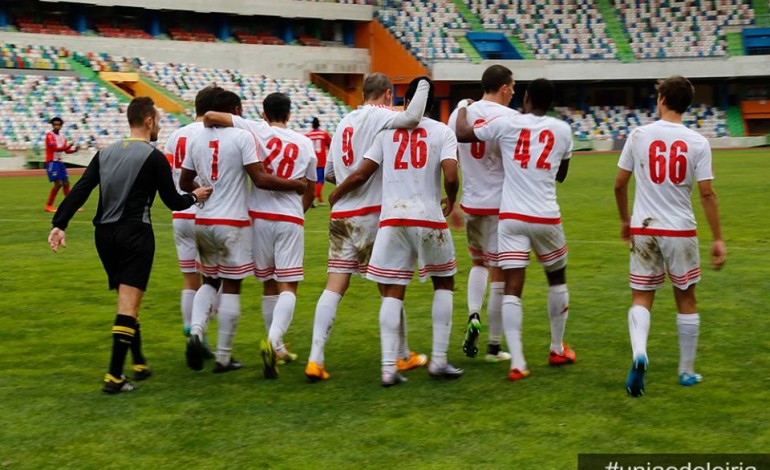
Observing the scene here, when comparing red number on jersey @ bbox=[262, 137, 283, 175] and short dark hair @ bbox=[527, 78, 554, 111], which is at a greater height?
short dark hair @ bbox=[527, 78, 554, 111]

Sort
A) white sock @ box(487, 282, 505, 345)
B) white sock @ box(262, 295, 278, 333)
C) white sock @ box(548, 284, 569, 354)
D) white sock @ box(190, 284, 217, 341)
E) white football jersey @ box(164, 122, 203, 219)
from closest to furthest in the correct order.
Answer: white sock @ box(548, 284, 569, 354)
white sock @ box(190, 284, 217, 341)
white sock @ box(487, 282, 505, 345)
white sock @ box(262, 295, 278, 333)
white football jersey @ box(164, 122, 203, 219)

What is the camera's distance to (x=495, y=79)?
301 inches

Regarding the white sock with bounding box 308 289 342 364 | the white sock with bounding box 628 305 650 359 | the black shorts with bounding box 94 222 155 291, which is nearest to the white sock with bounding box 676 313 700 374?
the white sock with bounding box 628 305 650 359

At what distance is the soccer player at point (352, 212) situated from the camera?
7375 mm

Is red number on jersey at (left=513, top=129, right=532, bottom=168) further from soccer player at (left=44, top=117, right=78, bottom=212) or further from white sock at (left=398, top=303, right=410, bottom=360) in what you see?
soccer player at (left=44, top=117, right=78, bottom=212)

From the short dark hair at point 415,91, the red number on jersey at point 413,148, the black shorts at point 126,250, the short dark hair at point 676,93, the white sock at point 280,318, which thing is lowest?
Result: the white sock at point 280,318

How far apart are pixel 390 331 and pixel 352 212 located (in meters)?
0.96

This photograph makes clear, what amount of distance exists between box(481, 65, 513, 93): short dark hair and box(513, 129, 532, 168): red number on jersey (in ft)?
1.92

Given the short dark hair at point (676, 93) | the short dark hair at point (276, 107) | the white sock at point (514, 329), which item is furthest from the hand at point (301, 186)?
the short dark hair at point (676, 93)

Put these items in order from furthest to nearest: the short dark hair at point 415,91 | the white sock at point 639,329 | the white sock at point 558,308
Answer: the white sock at point 558,308, the short dark hair at point 415,91, the white sock at point 639,329

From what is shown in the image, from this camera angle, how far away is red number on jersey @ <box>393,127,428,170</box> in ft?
23.5

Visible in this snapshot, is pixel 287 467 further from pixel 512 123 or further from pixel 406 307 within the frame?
pixel 406 307

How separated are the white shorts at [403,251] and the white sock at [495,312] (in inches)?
32.2

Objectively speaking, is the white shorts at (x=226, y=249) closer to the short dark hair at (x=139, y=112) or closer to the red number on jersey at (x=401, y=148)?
the short dark hair at (x=139, y=112)
